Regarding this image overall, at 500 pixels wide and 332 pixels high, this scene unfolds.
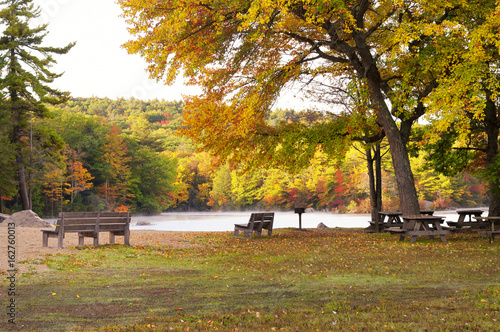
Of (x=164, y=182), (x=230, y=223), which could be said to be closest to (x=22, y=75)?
(x=230, y=223)

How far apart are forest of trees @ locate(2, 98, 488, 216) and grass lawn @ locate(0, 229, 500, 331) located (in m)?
27.2

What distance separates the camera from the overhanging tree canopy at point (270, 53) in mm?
12141

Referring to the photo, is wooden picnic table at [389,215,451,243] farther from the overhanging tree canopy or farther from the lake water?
the lake water

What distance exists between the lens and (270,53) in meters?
15.8

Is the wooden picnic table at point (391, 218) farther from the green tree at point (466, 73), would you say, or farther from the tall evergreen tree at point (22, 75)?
the tall evergreen tree at point (22, 75)

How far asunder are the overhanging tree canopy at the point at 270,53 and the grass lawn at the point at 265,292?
18.6 ft

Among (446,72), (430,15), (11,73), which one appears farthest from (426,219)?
(11,73)

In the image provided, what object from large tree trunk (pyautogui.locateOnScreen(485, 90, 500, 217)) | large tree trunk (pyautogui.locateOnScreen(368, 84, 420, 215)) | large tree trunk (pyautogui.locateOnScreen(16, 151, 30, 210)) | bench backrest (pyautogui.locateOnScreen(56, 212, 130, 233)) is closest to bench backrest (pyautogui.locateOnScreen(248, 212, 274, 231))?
bench backrest (pyautogui.locateOnScreen(56, 212, 130, 233))

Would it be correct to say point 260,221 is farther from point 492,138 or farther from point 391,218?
point 492,138

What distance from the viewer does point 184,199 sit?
72.9m

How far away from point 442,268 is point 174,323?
17.3ft

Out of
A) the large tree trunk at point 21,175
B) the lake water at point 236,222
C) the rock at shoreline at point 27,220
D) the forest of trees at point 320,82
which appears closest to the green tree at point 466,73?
the forest of trees at point 320,82

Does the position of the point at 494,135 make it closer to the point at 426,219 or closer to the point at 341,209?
the point at 426,219

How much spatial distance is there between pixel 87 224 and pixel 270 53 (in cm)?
884
